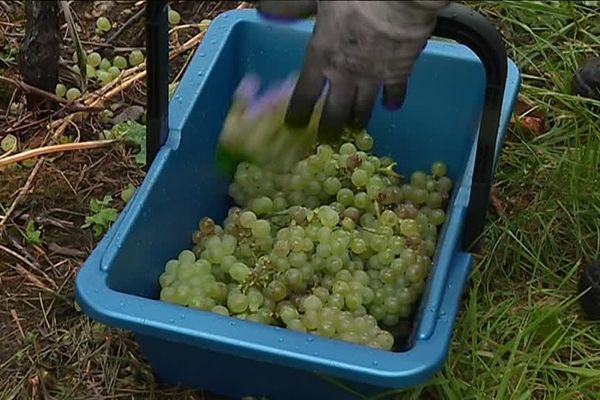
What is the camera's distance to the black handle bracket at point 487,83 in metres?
1.37

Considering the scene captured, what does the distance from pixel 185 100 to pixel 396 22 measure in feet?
2.10

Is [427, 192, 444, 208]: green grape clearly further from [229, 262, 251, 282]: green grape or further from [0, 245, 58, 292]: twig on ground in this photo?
[0, 245, 58, 292]: twig on ground

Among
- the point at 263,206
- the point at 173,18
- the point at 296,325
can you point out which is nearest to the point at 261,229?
the point at 263,206

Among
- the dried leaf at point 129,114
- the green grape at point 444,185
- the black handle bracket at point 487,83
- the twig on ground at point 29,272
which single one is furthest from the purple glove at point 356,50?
the dried leaf at point 129,114

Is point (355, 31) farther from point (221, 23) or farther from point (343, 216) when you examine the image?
point (221, 23)

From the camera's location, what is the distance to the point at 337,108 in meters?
1.11

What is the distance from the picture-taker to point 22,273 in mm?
1697

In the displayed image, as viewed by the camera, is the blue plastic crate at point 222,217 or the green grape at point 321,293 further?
the green grape at point 321,293

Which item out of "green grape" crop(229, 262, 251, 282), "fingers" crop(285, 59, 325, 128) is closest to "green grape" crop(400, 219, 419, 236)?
"green grape" crop(229, 262, 251, 282)

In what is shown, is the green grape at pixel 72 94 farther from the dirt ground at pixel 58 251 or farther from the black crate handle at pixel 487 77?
the black crate handle at pixel 487 77

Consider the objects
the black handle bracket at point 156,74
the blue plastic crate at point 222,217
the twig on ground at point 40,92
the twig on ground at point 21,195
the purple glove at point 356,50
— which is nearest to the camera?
the purple glove at point 356,50

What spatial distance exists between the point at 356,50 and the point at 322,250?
20.2 inches

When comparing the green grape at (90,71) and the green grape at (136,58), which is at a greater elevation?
the green grape at (136,58)

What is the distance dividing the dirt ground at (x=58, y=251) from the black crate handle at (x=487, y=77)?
0.25m
